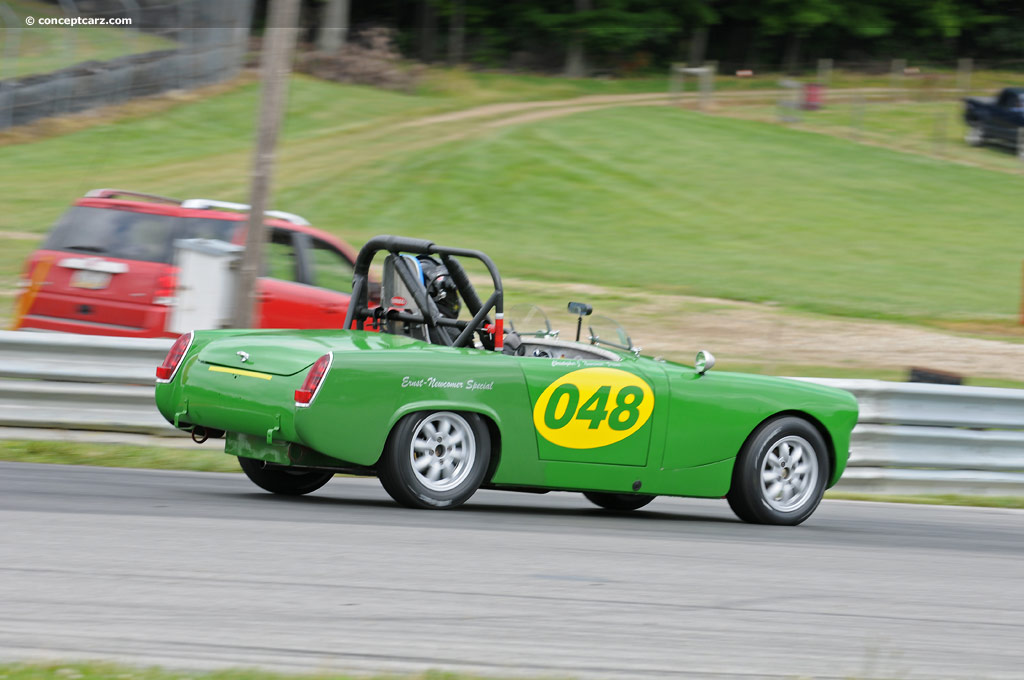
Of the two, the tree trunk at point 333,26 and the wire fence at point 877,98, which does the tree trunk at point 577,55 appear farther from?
the tree trunk at point 333,26

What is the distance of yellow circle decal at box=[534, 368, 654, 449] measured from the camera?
26.6 ft

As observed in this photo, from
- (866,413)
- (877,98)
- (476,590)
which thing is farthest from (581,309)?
(877,98)

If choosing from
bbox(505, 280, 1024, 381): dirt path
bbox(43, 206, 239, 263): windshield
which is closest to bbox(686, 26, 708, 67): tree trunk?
bbox(505, 280, 1024, 381): dirt path

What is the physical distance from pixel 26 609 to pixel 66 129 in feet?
92.0

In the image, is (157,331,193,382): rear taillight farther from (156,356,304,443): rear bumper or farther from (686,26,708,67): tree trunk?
(686,26,708,67): tree trunk

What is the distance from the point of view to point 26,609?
16.9ft

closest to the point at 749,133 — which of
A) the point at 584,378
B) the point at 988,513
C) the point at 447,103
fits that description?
the point at 447,103

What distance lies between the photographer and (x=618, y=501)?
9.45m

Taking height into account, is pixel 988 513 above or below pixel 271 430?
below

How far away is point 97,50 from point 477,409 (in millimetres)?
26036

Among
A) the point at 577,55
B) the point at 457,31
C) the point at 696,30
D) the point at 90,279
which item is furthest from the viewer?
the point at 696,30

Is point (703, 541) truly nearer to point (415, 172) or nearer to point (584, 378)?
point (584, 378)

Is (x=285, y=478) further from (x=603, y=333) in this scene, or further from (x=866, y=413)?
(x=866, y=413)

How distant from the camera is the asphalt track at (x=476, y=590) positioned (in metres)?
4.95
